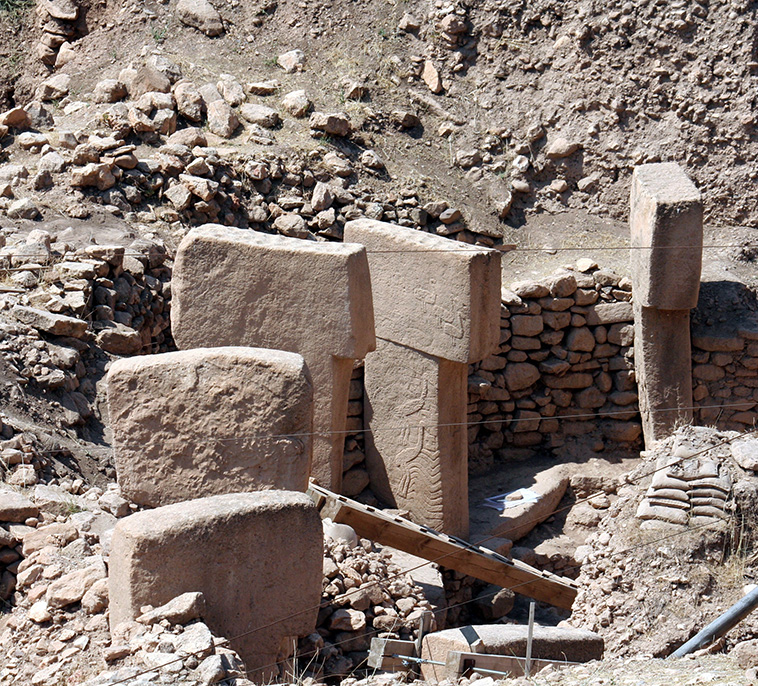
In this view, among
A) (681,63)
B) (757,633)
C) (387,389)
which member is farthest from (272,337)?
(681,63)

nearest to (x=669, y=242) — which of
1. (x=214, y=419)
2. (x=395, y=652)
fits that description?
(x=395, y=652)

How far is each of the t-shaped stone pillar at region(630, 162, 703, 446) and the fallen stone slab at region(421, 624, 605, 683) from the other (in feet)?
12.3

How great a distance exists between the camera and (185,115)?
9922 mm

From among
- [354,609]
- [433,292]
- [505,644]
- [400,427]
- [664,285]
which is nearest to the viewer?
[505,644]

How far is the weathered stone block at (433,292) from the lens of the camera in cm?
671

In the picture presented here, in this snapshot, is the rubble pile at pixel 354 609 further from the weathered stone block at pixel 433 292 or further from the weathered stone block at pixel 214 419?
the weathered stone block at pixel 433 292

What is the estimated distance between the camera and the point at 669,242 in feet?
26.7

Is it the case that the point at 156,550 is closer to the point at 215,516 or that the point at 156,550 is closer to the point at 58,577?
the point at 215,516

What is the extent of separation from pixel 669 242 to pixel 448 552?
10.2 feet

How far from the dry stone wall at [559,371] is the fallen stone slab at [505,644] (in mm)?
3977

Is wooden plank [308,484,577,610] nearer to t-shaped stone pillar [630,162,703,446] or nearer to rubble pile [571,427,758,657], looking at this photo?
rubble pile [571,427,758,657]

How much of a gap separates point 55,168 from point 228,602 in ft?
19.3

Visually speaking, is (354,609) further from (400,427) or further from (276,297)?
(400,427)

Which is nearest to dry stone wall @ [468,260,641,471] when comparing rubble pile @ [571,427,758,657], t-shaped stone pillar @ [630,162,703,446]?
t-shaped stone pillar @ [630,162,703,446]
